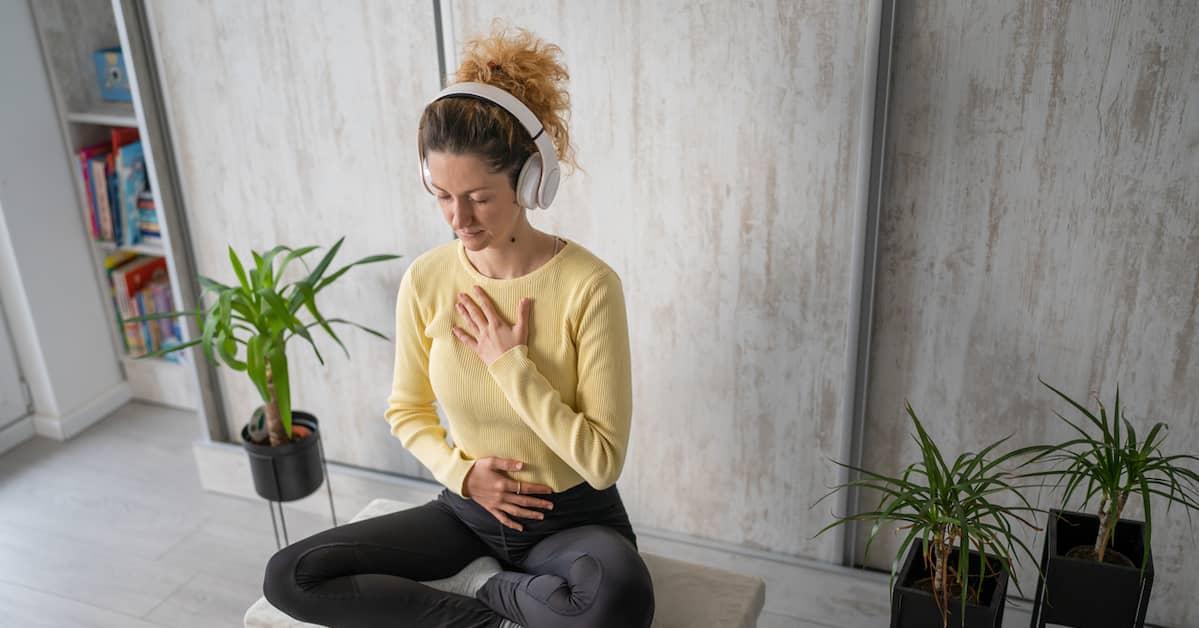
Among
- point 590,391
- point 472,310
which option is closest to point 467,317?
point 472,310

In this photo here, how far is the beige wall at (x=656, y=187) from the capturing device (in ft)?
6.27

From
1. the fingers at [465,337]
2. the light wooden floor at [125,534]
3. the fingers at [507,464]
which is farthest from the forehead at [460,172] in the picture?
the light wooden floor at [125,534]

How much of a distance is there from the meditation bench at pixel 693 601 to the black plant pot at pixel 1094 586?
490 millimetres

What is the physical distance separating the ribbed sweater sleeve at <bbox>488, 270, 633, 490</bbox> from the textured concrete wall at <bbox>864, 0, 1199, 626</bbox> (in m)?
0.61

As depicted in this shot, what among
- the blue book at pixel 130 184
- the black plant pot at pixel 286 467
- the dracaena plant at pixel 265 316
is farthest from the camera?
the blue book at pixel 130 184

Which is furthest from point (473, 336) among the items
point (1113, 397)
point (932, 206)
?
point (1113, 397)

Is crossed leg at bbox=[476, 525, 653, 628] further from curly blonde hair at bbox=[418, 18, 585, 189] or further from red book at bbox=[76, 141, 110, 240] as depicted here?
red book at bbox=[76, 141, 110, 240]

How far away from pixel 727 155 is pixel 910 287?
435 millimetres

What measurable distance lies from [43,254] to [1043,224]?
2.65 metres

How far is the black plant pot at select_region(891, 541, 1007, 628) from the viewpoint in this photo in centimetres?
160

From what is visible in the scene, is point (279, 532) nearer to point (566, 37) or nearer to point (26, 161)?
point (26, 161)

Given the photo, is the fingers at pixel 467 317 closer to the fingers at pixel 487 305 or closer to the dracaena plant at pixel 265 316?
the fingers at pixel 487 305

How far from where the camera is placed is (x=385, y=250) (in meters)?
2.38

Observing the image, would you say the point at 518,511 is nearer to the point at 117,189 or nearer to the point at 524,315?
the point at 524,315
